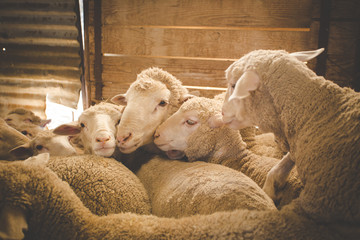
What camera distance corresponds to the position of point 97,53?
3.66 m

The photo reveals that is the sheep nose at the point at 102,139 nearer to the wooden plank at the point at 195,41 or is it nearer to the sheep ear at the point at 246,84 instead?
the sheep ear at the point at 246,84

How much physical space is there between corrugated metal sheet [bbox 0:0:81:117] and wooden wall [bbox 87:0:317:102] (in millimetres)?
413

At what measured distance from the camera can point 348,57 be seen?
10.1 ft

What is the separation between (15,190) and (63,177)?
0.58 m

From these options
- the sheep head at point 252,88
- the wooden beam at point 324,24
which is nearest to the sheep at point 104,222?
the sheep head at point 252,88

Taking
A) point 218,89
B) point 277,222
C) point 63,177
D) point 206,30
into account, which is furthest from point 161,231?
point 206,30

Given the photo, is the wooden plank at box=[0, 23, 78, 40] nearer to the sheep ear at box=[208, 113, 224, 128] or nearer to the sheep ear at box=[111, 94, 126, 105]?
the sheep ear at box=[111, 94, 126, 105]

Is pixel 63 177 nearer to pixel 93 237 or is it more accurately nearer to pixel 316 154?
pixel 93 237

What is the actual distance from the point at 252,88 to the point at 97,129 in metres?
1.23

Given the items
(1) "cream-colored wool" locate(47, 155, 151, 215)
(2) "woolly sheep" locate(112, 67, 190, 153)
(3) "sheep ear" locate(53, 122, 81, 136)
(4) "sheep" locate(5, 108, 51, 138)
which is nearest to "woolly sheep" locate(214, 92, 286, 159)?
(2) "woolly sheep" locate(112, 67, 190, 153)

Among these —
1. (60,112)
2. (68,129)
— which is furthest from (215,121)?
(60,112)

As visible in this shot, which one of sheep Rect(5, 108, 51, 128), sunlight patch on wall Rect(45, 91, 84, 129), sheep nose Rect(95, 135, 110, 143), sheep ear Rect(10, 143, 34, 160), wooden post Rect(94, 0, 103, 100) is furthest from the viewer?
sunlight patch on wall Rect(45, 91, 84, 129)

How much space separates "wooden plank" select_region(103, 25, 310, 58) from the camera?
3121 millimetres

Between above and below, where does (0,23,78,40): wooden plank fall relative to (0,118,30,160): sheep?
above
